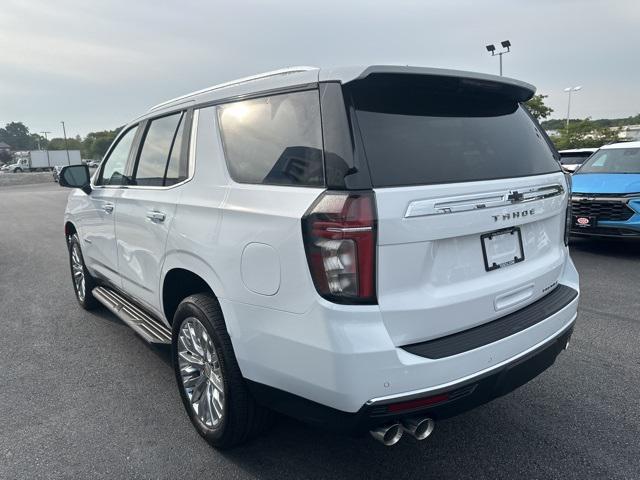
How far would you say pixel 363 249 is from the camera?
1.94 m

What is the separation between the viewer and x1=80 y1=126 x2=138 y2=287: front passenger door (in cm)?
394

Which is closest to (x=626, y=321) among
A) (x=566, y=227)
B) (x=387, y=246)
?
(x=566, y=227)

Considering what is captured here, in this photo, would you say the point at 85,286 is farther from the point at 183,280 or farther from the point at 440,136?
the point at 440,136

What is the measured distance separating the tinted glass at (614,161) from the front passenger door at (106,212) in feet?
25.3

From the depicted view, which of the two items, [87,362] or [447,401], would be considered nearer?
[447,401]

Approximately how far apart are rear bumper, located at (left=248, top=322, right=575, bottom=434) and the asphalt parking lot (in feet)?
1.80

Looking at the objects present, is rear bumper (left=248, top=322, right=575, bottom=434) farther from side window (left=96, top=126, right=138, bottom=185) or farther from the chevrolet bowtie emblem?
side window (left=96, top=126, right=138, bottom=185)

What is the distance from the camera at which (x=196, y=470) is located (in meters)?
2.59

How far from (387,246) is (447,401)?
0.70 m

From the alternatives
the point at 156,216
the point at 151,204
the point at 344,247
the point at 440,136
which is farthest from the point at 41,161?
the point at 344,247

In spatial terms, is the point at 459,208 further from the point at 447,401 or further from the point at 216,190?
the point at 216,190

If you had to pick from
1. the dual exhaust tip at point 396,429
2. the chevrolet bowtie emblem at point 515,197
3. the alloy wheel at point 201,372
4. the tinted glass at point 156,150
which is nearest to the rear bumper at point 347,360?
the dual exhaust tip at point 396,429

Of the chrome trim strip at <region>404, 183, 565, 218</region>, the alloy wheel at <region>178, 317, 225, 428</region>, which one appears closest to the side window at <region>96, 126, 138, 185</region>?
the alloy wheel at <region>178, 317, 225, 428</region>

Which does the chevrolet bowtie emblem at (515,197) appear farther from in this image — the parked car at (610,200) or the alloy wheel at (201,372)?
the parked car at (610,200)
